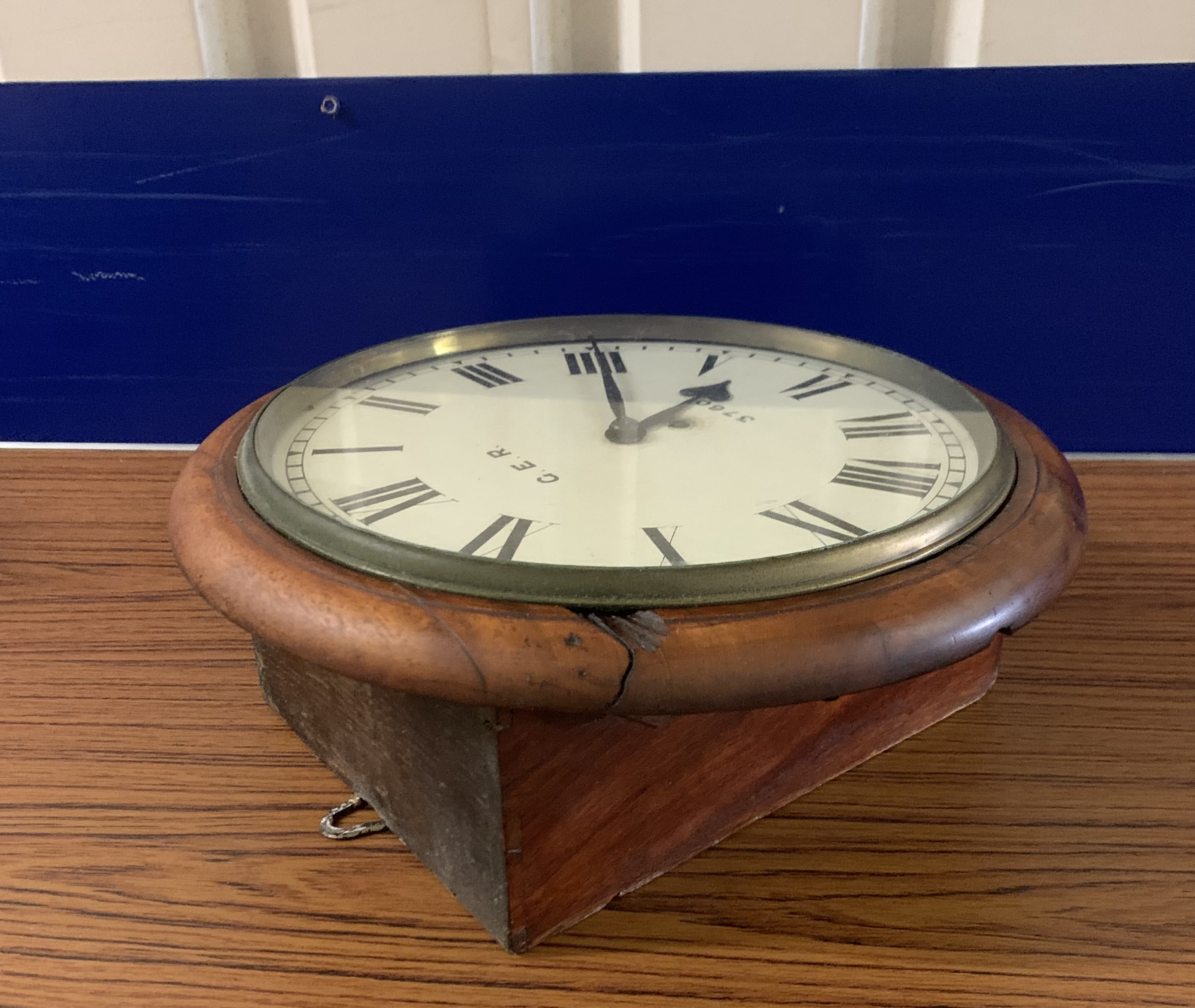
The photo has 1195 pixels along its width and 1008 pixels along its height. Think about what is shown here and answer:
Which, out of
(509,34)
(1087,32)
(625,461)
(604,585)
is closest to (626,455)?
(625,461)

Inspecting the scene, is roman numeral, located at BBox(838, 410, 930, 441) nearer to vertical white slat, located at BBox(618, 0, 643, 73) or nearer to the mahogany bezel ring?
the mahogany bezel ring

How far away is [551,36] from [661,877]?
0.83m

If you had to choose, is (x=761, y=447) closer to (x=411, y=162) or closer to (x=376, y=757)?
(x=376, y=757)

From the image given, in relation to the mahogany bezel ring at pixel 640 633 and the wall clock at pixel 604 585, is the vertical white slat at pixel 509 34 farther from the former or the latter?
the mahogany bezel ring at pixel 640 633

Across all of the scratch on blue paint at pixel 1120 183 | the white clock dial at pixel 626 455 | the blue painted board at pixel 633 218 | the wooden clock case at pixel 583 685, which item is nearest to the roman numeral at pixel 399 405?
the white clock dial at pixel 626 455

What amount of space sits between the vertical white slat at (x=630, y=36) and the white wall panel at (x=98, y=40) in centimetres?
44

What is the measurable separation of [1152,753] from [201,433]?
1.04 metres

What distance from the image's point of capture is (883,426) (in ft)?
2.70

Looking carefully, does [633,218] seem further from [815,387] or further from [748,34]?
→ [815,387]

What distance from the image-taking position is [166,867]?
69cm

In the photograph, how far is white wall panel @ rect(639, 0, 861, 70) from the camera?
113 centimetres

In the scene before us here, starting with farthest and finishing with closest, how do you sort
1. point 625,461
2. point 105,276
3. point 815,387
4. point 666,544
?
1. point 105,276
2. point 815,387
3. point 625,461
4. point 666,544

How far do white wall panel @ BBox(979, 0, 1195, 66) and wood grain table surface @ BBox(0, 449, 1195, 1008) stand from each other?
21.8 inches

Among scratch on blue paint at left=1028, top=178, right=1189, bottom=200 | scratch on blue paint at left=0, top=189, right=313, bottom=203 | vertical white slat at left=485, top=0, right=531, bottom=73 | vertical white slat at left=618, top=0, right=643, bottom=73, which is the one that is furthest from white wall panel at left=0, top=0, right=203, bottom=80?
scratch on blue paint at left=1028, top=178, right=1189, bottom=200
